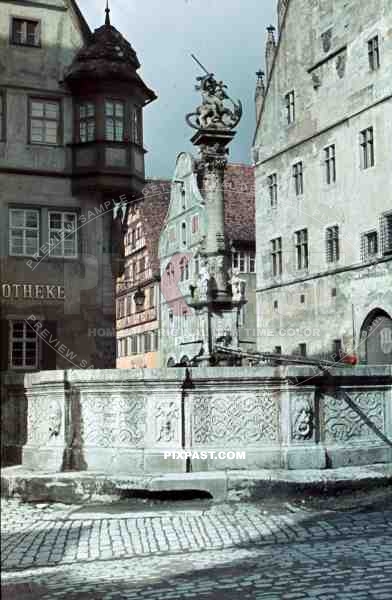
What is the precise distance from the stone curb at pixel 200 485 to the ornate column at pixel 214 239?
10.6 feet

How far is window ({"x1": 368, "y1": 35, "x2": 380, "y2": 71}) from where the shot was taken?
929 inches

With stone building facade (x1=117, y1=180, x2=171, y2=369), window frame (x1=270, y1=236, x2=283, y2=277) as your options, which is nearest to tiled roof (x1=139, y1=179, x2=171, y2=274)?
stone building facade (x1=117, y1=180, x2=171, y2=369)

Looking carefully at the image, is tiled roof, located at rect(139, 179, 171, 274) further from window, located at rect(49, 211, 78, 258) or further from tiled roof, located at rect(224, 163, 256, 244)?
tiled roof, located at rect(224, 163, 256, 244)

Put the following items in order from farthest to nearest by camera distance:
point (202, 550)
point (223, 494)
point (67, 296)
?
point (67, 296)
point (223, 494)
point (202, 550)

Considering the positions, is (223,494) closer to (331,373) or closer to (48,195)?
(331,373)

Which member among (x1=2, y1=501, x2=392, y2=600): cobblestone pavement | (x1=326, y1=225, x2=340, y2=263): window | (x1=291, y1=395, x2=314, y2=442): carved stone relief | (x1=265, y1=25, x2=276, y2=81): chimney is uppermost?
(x1=265, y1=25, x2=276, y2=81): chimney

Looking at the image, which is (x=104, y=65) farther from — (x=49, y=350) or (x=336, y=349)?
(x=336, y=349)

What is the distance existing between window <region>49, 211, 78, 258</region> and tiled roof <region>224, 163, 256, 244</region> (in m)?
15.6

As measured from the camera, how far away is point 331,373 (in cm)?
945

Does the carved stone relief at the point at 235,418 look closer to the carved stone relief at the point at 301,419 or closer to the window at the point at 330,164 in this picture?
the carved stone relief at the point at 301,419

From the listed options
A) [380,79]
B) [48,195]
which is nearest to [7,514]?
[48,195]

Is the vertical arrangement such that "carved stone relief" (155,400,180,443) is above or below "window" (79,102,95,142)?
below

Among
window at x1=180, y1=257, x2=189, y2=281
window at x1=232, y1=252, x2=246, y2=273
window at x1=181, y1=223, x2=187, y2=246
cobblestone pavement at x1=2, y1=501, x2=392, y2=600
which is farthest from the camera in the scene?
window at x1=232, y1=252, x2=246, y2=273

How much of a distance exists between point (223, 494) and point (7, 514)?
18.2 feet
